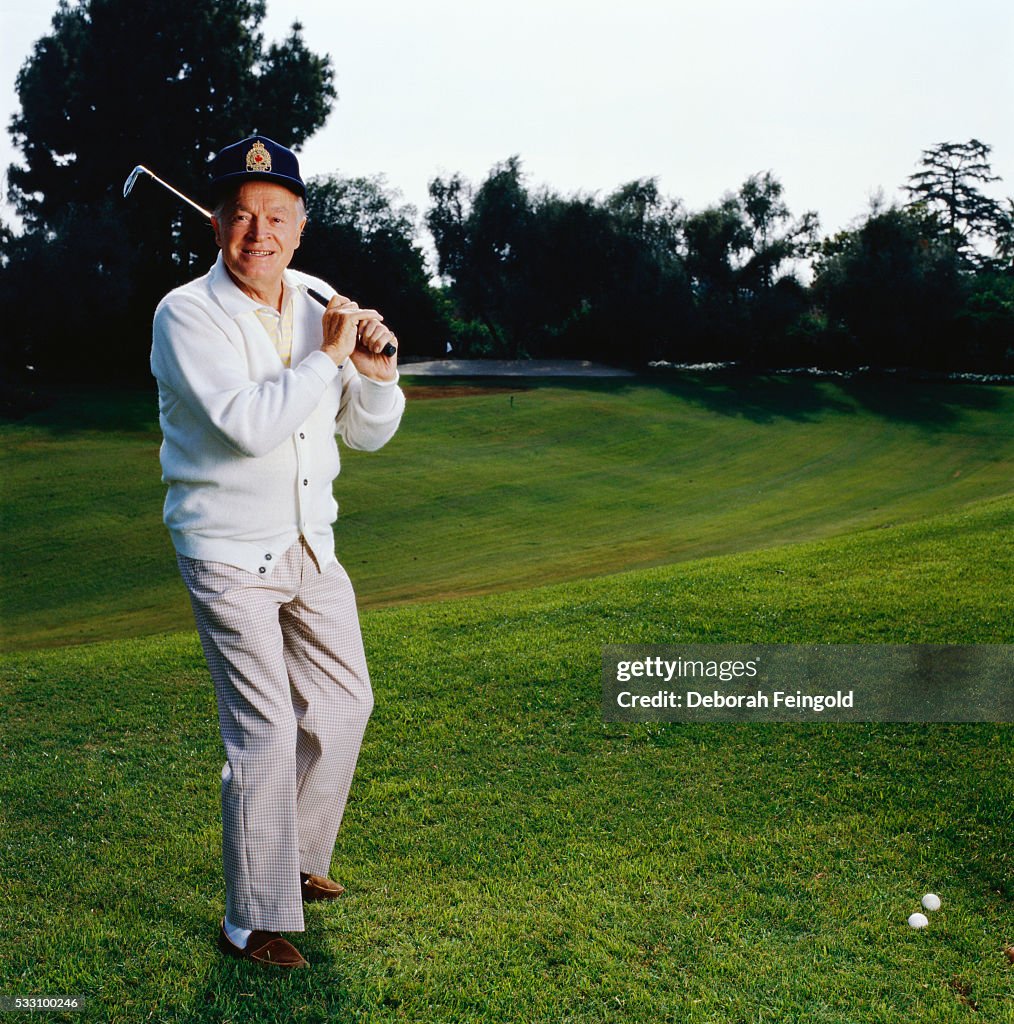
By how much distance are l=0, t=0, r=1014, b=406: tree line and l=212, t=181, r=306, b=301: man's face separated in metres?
28.1

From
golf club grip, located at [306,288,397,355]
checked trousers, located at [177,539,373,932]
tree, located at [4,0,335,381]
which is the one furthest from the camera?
tree, located at [4,0,335,381]

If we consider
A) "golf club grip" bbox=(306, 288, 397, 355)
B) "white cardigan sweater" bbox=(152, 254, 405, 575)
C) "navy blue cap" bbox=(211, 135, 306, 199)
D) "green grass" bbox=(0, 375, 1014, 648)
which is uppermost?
"navy blue cap" bbox=(211, 135, 306, 199)

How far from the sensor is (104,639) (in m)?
11.0

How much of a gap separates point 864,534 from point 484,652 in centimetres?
609

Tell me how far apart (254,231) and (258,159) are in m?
0.24

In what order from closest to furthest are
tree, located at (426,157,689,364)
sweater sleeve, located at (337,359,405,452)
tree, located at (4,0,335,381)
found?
sweater sleeve, located at (337,359,405,452), tree, located at (4,0,335,381), tree, located at (426,157,689,364)

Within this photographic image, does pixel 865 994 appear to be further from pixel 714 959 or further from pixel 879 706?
pixel 879 706

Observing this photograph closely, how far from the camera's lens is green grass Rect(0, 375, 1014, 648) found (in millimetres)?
13906

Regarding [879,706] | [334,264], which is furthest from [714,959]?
[334,264]

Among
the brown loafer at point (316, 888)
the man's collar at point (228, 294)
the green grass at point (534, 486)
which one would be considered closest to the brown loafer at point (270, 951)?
the brown loafer at point (316, 888)

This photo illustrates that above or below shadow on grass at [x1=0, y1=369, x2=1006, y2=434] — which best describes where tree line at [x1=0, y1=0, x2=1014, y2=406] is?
above

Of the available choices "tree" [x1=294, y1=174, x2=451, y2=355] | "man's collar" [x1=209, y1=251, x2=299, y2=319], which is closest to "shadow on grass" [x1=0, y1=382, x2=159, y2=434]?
"tree" [x1=294, y1=174, x2=451, y2=355]

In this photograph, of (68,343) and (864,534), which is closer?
(864,534)

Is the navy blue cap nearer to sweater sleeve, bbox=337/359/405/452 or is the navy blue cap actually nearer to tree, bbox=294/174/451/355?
sweater sleeve, bbox=337/359/405/452
